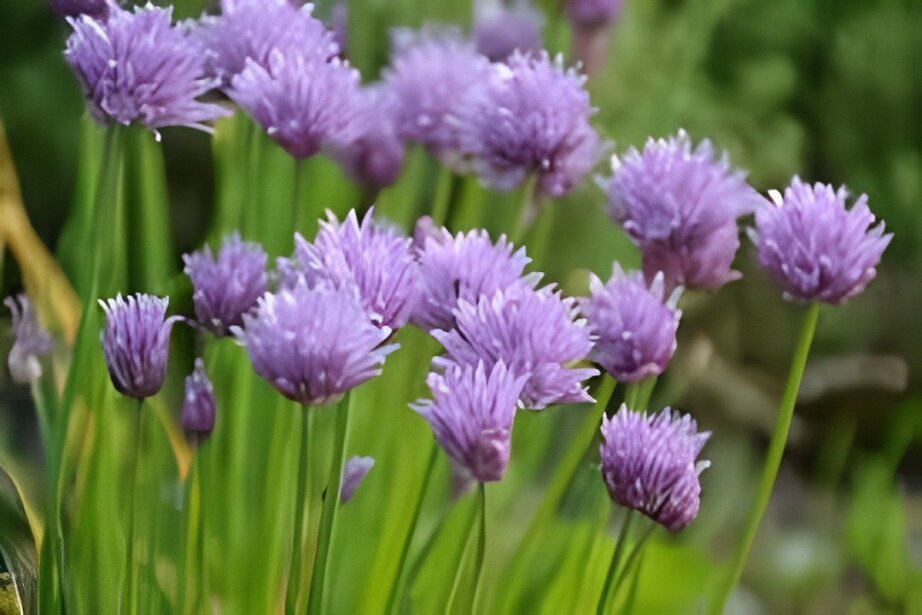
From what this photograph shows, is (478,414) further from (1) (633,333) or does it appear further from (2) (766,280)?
(2) (766,280)

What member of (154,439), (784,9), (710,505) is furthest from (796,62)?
(154,439)

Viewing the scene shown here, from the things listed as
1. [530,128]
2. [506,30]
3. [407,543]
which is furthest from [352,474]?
[506,30]

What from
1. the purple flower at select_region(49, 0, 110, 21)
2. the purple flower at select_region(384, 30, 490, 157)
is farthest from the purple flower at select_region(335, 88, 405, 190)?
the purple flower at select_region(49, 0, 110, 21)

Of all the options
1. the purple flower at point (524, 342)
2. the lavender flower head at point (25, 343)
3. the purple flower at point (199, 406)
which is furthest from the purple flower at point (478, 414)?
the lavender flower head at point (25, 343)

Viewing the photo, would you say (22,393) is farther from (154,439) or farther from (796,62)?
(796,62)

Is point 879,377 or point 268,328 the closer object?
point 268,328

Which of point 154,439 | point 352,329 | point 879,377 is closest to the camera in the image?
point 352,329

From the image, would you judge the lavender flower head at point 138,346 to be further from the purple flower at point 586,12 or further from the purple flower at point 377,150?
the purple flower at point 586,12

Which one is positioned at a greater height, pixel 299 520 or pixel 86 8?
pixel 86 8
